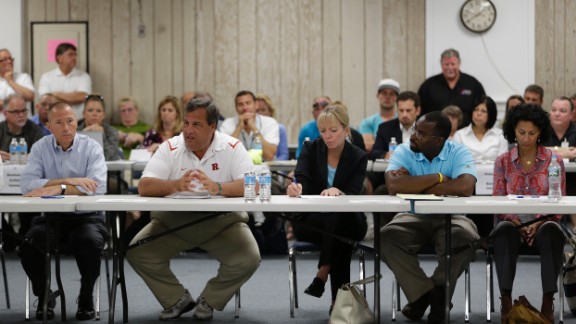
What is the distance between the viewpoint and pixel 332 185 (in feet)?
16.9

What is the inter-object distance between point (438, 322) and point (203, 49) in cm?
555

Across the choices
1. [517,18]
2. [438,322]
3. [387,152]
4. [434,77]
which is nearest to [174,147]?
[438,322]

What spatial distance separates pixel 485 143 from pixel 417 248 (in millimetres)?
3079

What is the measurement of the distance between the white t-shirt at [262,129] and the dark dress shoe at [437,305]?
346cm

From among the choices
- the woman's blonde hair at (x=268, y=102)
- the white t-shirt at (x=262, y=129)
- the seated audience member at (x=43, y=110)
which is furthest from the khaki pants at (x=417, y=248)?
the seated audience member at (x=43, y=110)

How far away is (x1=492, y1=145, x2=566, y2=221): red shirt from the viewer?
4.82m

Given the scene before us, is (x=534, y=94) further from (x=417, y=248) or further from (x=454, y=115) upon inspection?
(x=417, y=248)

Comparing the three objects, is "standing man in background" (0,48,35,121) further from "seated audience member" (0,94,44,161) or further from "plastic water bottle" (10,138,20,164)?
"plastic water bottle" (10,138,20,164)

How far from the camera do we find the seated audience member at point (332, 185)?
15.8 feet

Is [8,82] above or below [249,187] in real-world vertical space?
above

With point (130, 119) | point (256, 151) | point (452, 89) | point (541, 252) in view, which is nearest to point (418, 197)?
point (541, 252)

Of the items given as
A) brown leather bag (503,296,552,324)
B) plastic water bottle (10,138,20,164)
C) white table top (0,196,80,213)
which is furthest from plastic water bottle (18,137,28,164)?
brown leather bag (503,296,552,324)

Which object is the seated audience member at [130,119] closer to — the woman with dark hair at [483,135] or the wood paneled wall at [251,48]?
the wood paneled wall at [251,48]

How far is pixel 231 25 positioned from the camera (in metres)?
9.55
